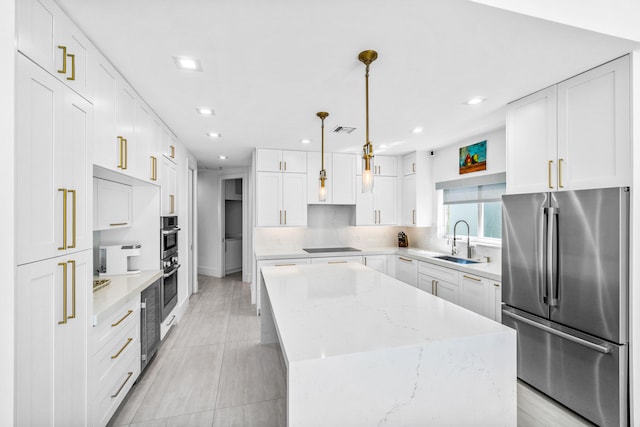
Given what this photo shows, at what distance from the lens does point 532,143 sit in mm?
2430

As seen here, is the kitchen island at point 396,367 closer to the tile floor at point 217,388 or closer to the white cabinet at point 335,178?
the tile floor at point 217,388

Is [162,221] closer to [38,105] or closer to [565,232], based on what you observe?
[38,105]

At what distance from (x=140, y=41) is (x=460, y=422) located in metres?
2.57

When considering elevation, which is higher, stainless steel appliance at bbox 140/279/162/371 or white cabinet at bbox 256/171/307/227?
white cabinet at bbox 256/171/307/227

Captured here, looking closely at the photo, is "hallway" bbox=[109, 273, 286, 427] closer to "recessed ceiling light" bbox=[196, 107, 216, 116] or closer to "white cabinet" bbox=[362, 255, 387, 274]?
"white cabinet" bbox=[362, 255, 387, 274]

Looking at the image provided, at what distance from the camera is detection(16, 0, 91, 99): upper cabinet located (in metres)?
1.21

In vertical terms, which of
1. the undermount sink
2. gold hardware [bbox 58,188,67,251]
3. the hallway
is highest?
gold hardware [bbox 58,188,67,251]

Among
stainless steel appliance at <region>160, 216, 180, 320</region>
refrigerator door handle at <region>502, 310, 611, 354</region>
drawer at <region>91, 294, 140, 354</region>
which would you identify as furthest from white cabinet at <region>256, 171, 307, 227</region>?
refrigerator door handle at <region>502, 310, 611, 354</region>

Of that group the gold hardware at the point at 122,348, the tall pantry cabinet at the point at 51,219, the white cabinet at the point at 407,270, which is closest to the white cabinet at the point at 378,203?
the white cabinet at the point at 407,270

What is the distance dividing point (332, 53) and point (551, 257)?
210cm

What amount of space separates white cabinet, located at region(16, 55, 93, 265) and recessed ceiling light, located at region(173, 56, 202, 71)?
60cm

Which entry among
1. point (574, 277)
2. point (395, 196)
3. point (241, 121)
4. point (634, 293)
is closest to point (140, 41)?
point (241, 121)

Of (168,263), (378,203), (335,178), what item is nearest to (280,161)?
(335,178)

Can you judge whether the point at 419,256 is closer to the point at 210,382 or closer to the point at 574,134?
the point at 574,134
